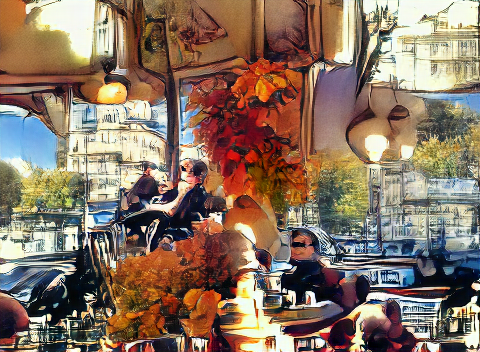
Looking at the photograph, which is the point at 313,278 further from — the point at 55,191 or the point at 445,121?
the point at 55,191

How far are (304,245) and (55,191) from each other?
1368 millimetres

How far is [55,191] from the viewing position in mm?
2248

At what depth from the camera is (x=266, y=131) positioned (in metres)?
2.25

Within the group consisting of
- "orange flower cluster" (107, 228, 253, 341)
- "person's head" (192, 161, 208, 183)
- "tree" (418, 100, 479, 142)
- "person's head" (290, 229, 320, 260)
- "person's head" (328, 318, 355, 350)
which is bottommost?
"person's head" (328, 318, 355, 350)

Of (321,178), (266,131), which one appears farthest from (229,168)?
(321,178)

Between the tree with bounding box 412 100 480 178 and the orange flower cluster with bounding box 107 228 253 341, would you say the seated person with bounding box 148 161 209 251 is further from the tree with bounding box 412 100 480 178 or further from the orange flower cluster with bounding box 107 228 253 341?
the tree with bounding box 412 100 480 178

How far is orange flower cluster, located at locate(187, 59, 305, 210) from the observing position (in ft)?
7.34

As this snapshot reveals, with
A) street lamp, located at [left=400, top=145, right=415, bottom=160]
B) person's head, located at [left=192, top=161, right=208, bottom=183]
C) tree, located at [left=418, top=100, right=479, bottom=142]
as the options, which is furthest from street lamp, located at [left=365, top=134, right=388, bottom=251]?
person's head, located at [left=192, top=161, right=208, bottom=183]

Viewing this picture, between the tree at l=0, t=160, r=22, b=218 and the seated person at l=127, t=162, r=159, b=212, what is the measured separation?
596mm

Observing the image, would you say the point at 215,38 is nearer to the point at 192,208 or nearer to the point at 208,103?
the point at 208,103

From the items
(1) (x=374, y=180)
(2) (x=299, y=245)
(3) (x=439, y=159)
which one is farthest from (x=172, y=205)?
(3) (x=439, y=159)

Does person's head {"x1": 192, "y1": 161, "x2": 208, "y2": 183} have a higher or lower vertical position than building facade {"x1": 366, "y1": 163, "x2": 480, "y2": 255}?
higher

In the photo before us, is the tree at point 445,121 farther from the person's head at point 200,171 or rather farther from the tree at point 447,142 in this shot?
the person's head at point 200,171

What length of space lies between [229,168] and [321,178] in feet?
1.63
